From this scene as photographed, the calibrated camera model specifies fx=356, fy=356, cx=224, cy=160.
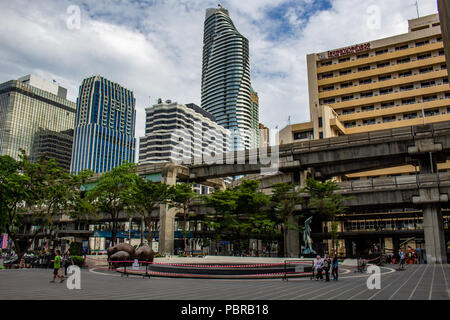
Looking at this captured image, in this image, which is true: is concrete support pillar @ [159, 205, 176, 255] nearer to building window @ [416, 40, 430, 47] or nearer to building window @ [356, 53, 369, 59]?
building window @ [356, 53, 369, 59]

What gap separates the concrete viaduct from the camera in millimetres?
35656

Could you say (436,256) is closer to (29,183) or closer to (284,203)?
(284,203)

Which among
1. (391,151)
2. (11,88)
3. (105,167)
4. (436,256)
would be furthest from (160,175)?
(11,88)

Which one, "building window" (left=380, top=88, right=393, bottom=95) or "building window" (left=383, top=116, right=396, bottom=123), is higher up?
"building window" (left=380, top=88, right=393, bottom=95)

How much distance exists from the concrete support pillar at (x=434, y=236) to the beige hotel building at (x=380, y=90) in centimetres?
2816

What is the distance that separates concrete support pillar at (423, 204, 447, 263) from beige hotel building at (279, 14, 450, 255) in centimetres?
2816

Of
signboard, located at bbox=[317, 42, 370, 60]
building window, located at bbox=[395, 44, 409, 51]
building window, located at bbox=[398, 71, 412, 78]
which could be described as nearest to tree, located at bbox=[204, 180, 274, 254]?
building window, located at bbox=[398, 71, 412, 78]

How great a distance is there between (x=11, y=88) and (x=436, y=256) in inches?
8097

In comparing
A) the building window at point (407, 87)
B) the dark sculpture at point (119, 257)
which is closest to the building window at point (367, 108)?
the building window at point (407, 87)

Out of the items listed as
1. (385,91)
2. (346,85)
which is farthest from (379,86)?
(346,85)

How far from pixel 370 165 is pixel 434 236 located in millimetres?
10092

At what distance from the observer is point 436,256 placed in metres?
35.2

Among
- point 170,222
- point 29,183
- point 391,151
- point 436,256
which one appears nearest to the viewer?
point 29,183

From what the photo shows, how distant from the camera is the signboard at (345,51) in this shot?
7994 centimetres
